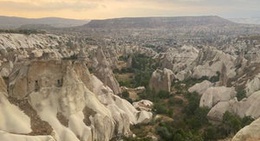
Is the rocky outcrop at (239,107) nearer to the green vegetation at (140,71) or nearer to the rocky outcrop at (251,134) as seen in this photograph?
the green vegetation at (140,71)

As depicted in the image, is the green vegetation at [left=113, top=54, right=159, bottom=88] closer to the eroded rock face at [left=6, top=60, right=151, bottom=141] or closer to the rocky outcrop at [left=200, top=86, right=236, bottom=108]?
the rocky outcrop at [left=200, top=86, right=236, bottom=108]

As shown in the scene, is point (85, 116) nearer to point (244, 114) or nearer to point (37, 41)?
point (244, 114)

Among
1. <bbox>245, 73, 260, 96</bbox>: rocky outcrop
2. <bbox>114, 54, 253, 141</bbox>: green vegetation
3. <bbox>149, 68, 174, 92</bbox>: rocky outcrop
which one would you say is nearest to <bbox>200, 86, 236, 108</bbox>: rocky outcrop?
<bbox>114, 54, 253, 141</bbox>: green vegetation

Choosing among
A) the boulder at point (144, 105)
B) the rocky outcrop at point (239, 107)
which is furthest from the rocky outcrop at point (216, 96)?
the boulder at point (144, 105)

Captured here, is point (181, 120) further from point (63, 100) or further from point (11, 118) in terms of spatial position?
point (11, 118)

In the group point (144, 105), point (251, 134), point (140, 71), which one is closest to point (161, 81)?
point (144, 105)

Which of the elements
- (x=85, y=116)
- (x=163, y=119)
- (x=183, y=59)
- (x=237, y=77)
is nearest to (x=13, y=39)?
(x=183, y=59)
